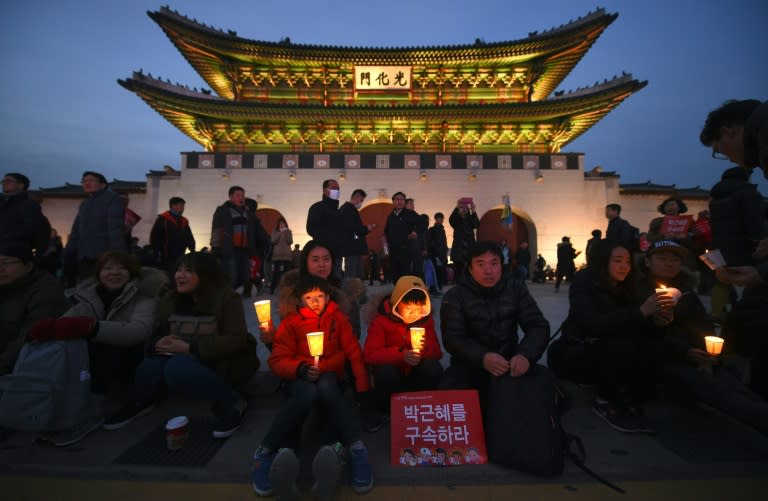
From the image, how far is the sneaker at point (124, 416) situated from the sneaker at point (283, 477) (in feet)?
4.25

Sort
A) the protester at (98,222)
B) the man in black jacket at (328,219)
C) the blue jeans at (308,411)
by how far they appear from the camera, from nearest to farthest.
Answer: the blue jeans at (308,411), the protester at (98,222), the man in black jacket at (328,219)

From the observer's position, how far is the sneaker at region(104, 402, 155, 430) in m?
2.05

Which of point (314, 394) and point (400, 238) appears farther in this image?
point (400, 238)

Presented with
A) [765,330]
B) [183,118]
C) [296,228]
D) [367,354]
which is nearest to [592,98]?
[296,228]

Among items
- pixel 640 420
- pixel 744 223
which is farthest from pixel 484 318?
pixel 744 223

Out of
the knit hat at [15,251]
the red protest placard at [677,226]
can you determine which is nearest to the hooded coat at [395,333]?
the knit hat at [15,251]

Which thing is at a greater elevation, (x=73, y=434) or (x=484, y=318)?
(x=484, y=318)

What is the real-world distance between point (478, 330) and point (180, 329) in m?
1.93

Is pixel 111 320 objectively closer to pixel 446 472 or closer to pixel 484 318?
pixel 446 472

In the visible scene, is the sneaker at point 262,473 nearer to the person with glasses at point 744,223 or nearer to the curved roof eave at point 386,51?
the person with glasses at point 744,223

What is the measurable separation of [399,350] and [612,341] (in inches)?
53.6

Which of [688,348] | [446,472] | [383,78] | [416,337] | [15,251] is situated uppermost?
[383,78]

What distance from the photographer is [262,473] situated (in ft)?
5.07

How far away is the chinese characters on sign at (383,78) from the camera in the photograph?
13.6 metres
